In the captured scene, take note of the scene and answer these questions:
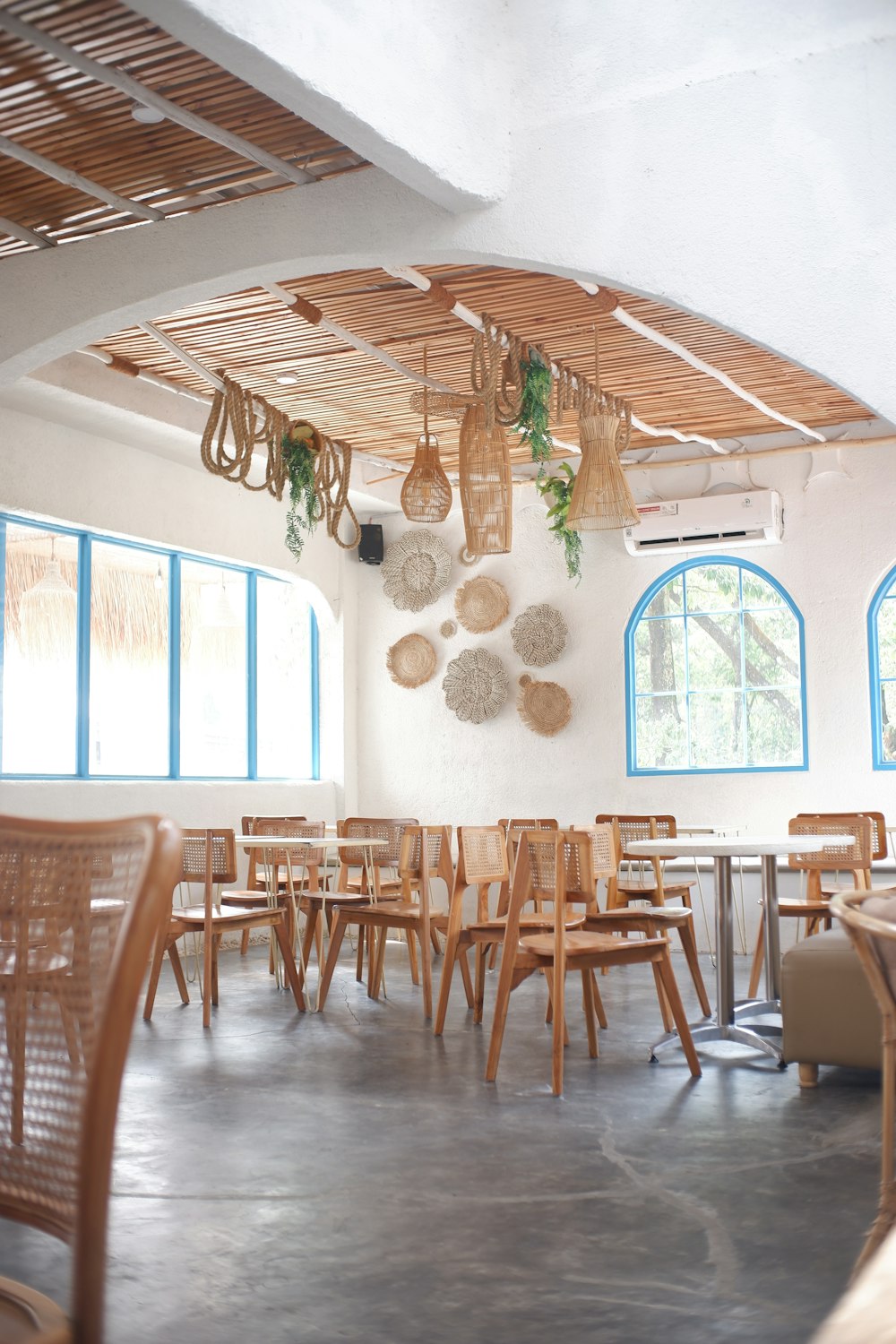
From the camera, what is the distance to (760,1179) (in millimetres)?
3467

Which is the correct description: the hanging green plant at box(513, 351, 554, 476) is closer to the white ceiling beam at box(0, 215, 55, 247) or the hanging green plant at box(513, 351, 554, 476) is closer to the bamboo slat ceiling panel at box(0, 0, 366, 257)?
the bamboo slat ceiling panel at box(0, 0, 366, 257)

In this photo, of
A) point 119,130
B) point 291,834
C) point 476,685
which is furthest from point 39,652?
point 119,130

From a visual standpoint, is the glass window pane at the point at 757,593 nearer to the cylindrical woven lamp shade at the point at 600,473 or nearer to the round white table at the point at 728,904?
the cylindrical woven lamp shade at the point at 600,473

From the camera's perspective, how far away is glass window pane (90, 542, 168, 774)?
8.43 metres

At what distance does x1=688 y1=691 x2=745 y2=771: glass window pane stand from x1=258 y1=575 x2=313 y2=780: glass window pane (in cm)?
320

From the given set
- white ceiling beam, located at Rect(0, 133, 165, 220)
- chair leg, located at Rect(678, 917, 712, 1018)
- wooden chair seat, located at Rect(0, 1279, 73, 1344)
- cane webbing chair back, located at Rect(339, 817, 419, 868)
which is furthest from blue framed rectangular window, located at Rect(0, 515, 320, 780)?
wooden chair seat, located at Rect(0, 1279, 73, 1344)

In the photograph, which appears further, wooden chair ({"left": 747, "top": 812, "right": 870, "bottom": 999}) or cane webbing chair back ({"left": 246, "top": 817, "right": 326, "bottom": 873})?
cane webbing chair back ({"left": 246, "top": 817, "right": 326, "bottom": 873})

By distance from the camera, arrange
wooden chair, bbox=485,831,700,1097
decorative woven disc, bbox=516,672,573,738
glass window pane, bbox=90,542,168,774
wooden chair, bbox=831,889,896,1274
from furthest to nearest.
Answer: decorative woven disc, bbox=516,672,573,738 → glass window pane, bbox=90,542,168,774 → wooden chair, bbox=485,831,700,1097 → wooden chair, bbox=831,889,896,1274

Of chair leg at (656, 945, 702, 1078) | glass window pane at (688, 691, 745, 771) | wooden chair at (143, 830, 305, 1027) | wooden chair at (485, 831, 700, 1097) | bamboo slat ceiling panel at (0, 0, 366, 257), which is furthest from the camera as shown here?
glass window pane at (688, 691, 745, 771)

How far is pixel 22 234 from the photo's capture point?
5281 mm

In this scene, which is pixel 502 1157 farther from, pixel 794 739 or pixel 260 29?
pixel 794 739

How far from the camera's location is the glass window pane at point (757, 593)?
9.34 m

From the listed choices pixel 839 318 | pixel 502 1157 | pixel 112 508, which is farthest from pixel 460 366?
pixel 502 1157

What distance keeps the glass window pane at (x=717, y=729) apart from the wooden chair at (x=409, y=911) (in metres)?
3.52
